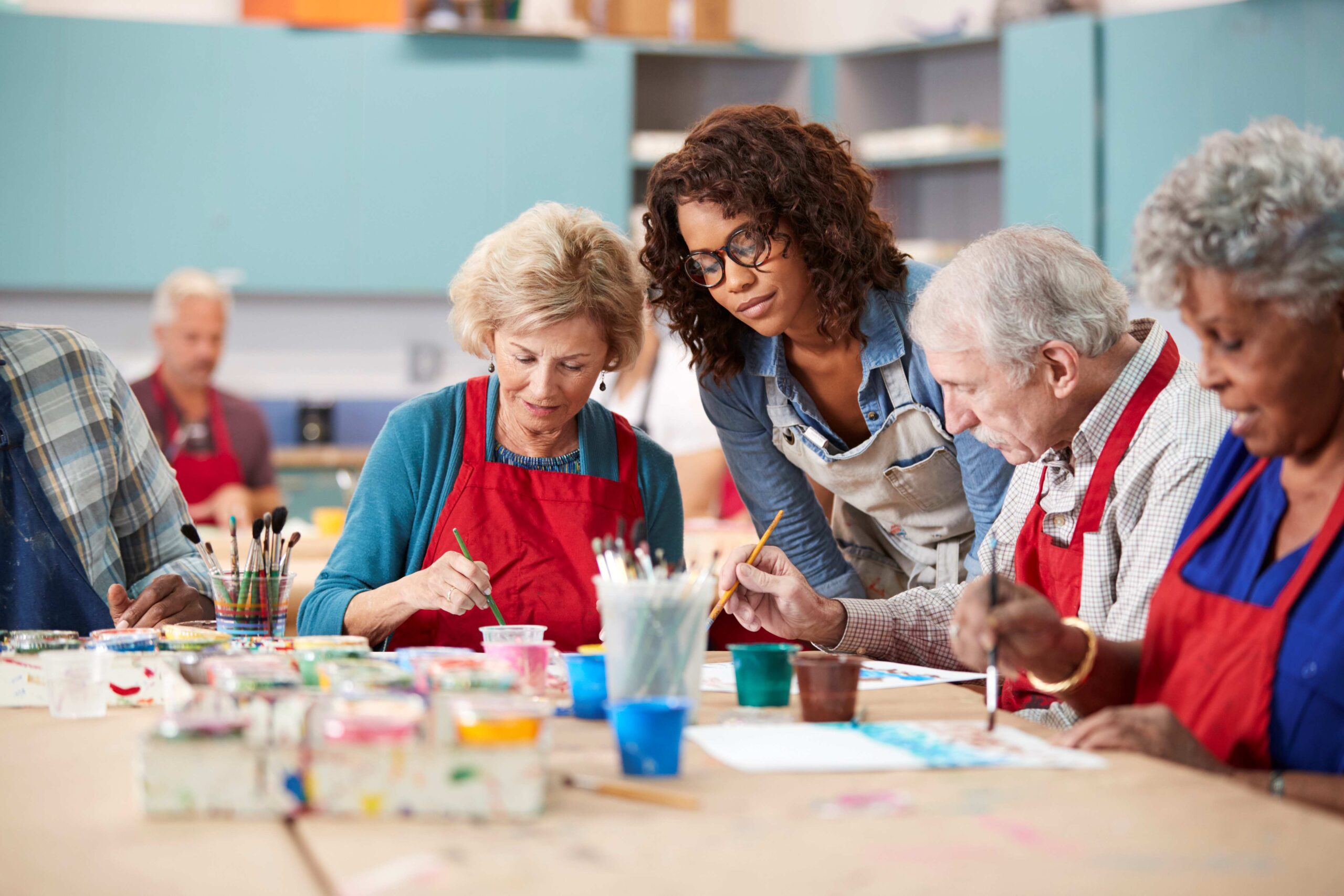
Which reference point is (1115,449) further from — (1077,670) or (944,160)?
(944,160)

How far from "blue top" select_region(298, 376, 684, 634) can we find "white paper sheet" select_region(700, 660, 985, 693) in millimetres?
476

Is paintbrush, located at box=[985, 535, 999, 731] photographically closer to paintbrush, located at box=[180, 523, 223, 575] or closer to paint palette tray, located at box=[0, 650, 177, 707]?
paint palette tray, located at box=[0, 650, 177, 707]

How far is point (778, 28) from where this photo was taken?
23.4 ft

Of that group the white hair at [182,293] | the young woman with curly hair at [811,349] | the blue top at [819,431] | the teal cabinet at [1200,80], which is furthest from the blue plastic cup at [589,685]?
the teal cabinet at [1200,80]

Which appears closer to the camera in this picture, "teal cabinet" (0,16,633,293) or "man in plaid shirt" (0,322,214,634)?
"man in plaid shirt" (0,322,214,634)

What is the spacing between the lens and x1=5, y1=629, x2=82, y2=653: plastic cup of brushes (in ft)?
5.10

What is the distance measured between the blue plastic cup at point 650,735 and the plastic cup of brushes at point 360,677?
0.21m

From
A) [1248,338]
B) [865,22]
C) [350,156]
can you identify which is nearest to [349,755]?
[1248,338]

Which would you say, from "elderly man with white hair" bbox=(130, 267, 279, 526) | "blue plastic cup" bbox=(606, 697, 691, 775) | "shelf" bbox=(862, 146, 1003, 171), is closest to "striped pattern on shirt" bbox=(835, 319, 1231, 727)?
"blue plastic cup" bbox=(606, 697, 691, 775)

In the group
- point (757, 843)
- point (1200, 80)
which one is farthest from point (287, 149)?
point (757, 843)

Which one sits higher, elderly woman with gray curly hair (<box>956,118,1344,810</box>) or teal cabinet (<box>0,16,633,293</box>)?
teal cabinet (<box>0,16,633,293</box>)

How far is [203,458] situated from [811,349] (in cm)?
327

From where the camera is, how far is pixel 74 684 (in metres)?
1.41

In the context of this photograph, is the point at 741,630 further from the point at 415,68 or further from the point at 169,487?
the point at 415,68
